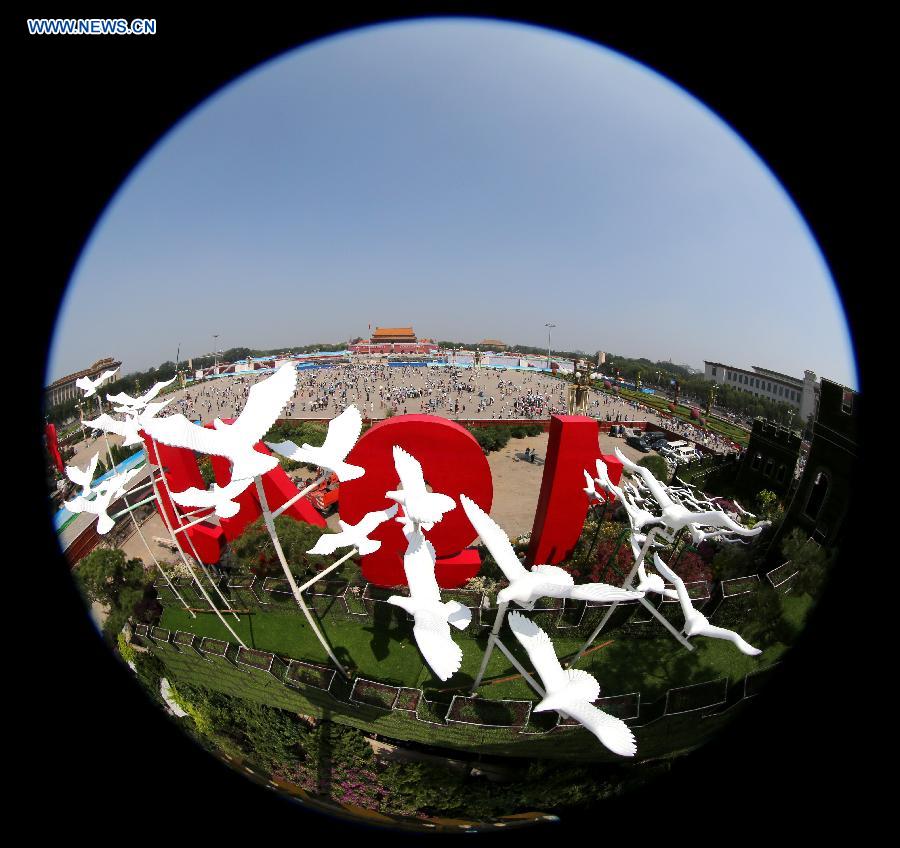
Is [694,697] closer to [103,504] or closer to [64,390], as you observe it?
[103,504]

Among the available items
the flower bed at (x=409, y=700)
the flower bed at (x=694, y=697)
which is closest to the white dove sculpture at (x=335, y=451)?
the flower bed at (x=409, y=700)

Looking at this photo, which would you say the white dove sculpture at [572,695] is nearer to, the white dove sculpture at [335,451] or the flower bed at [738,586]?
the white dove sculpture at [335,451]

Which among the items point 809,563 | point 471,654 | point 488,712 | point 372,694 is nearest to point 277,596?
point 372,694

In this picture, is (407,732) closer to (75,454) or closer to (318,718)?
(318,718)

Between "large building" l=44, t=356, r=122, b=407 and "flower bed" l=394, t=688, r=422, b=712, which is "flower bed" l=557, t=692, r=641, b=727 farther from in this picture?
"large building" l=44, t=356, r=122, b=407

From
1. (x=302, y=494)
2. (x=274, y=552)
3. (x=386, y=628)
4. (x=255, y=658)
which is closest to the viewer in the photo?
(x=302, y=494)
